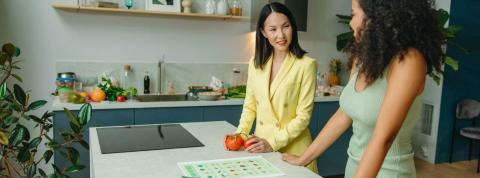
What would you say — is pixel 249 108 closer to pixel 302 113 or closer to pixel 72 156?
pixel 302 113

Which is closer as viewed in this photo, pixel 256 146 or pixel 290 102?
pixel 256 146

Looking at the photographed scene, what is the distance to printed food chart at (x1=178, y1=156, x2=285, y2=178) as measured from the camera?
1.30 meters

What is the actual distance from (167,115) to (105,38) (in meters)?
0.95

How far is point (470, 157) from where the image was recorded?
4480mm

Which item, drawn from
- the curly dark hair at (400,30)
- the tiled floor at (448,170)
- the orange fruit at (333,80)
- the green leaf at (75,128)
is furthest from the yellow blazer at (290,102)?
the tiled floor at (448,170)

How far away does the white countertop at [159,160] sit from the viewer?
51.0 inches

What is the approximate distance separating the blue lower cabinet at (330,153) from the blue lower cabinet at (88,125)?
66.0 inches

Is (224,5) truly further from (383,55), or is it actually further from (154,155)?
(383,55)

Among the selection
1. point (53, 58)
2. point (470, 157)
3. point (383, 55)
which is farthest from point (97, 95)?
point (470, 157)

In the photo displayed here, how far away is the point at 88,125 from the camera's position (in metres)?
2.91

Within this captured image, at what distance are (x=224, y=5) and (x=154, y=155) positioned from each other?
236 cm

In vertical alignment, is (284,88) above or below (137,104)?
above

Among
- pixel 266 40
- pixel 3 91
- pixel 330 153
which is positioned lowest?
pixel 330 153

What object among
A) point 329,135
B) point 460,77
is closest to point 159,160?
point 329,135
